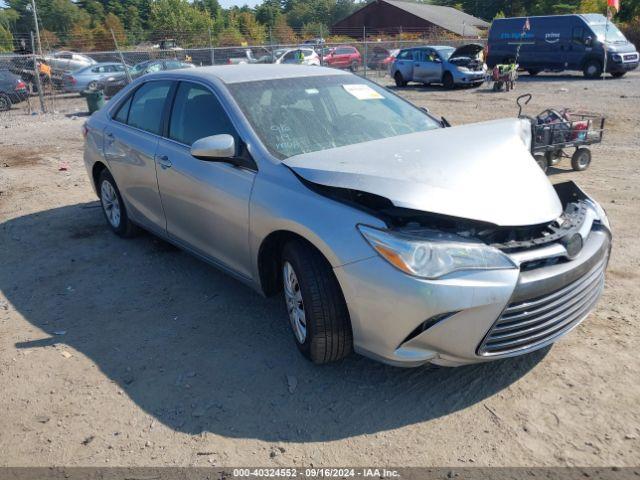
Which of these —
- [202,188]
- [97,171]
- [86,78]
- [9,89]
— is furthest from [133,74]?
[202,188]

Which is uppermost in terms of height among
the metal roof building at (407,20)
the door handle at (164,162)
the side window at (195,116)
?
the metal roof building at (407,20)

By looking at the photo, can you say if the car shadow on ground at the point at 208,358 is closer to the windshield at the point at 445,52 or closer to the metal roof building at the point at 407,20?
the windshield at the point at 445,52

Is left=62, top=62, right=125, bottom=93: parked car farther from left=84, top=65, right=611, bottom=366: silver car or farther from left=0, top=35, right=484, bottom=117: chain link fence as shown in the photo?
left=84, top=65, right=611, bottom=366: silver car

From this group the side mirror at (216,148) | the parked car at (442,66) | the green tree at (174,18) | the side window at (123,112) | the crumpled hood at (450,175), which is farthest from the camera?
the green tree at (174,18)

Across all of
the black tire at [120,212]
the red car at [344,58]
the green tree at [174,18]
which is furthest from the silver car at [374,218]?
the green tree at [174,18]

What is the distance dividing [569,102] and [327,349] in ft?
48.8

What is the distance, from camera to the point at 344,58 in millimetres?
29781

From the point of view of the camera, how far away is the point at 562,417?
9.59 feet

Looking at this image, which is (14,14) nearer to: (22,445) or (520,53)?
(520,53)

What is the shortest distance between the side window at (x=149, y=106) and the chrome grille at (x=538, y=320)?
314 centimetres

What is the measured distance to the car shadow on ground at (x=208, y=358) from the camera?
306cm

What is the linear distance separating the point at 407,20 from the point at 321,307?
55.0m

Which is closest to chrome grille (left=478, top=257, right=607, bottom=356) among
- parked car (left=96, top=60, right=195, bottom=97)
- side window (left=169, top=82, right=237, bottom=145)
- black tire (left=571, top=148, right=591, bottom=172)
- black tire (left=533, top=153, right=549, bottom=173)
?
side window (left=169, top=82, right=237, bottom=145)

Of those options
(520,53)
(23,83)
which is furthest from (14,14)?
(520,53)
